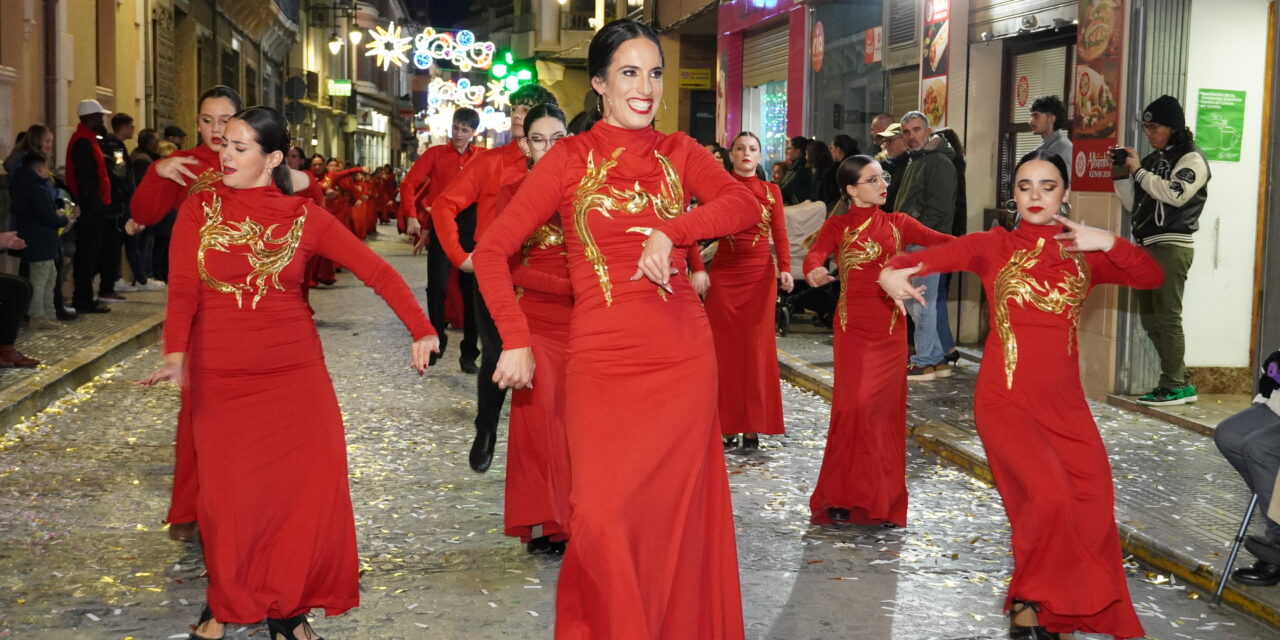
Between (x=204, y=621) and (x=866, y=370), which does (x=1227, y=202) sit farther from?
(x=204, y=621)

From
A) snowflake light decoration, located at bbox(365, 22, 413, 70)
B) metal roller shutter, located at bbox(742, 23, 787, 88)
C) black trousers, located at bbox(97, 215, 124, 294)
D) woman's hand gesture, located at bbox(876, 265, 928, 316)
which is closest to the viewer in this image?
woman's hand gesture, located at bbox(876, 265, 928, 316)

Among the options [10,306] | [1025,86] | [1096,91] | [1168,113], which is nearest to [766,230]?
[1168,113]

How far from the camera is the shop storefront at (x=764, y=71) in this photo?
20.0 m

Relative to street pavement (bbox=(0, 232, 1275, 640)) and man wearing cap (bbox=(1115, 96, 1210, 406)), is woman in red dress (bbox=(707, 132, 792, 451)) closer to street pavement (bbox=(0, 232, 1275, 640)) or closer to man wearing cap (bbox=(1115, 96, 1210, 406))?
street pavement (bbox=(0, 232, 1275, 640))

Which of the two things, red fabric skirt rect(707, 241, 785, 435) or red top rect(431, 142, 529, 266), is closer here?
red top rect(431, 142, 529, 266)

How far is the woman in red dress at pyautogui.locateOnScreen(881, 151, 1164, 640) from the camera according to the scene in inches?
201

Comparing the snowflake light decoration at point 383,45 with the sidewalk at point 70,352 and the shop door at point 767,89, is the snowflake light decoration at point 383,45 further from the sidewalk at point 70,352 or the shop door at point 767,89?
the sidewalk at point 70,352

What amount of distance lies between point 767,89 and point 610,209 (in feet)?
62.3

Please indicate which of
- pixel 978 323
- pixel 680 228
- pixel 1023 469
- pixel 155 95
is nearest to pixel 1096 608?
pixel 1023 469

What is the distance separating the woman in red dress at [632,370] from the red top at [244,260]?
805mm

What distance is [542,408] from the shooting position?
6348 millimetres

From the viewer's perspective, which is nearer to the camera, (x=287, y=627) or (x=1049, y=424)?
(x=287, y=627)

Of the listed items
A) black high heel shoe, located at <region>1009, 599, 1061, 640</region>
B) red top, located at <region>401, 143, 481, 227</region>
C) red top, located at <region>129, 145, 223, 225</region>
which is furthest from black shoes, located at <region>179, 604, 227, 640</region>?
red top, located at <region>401, 143, 481, 227</region>

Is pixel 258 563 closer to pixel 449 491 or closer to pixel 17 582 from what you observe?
pixel 17 582
